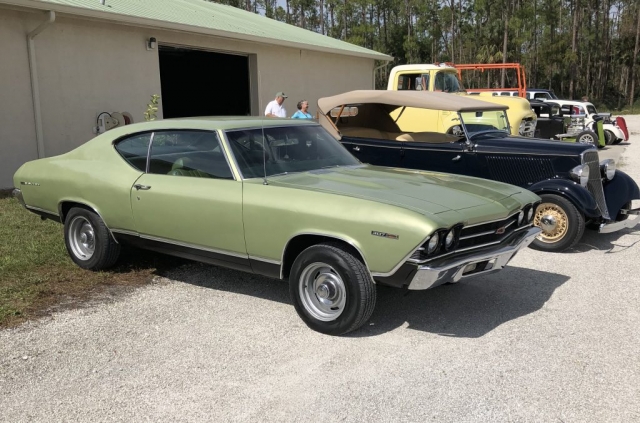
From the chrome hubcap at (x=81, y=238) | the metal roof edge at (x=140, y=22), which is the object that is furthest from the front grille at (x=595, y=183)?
the metal roof edge at (x=140, y=22)

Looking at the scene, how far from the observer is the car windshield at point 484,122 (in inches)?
309

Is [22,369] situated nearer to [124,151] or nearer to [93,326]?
[93,326]

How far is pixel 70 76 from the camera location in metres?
11.3

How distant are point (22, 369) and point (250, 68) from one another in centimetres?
1349

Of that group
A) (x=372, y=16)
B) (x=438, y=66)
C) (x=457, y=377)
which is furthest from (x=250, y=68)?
(x=372, y=16)

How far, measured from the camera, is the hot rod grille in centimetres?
716

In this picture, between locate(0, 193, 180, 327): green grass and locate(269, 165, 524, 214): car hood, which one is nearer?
locate(269, 165, 524, 214): car hood

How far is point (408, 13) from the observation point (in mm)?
59375

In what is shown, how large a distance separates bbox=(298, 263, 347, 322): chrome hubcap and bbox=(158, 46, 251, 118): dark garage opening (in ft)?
46.3

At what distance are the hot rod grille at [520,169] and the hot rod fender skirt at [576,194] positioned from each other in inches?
12.0

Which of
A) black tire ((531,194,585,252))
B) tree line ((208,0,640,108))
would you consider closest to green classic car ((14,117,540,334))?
black tire ((531,194,585,252))

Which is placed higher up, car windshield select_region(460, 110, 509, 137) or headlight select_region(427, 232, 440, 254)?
car windshield select_region(460, 110, 509, 137)

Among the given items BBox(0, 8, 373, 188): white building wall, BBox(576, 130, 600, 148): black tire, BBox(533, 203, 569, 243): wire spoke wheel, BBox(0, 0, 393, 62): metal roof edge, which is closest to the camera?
BBox(533, 203, 569, 243): wire spoke wheel

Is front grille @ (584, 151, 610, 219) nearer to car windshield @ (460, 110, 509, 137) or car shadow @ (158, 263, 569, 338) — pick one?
car windshield @ (460, 110, 509, 137)
